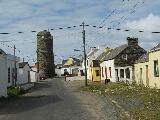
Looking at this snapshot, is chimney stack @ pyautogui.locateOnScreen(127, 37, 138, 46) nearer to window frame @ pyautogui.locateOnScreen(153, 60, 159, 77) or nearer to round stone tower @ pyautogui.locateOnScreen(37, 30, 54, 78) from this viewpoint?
window frame @ pyautogui.locateOnScreen(153, 60, 159, 77)

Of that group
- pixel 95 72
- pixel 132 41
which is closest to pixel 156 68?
pixel 132 41

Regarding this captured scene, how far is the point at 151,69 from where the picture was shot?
41.2m

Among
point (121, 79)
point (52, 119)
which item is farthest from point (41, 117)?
point (121, 79)

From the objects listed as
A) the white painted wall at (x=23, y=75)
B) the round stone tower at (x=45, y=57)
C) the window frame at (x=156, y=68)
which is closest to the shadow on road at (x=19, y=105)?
the window frame at (x=156, y=68)

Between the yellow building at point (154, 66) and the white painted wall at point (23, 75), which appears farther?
the white painted wall at point (23, 75)

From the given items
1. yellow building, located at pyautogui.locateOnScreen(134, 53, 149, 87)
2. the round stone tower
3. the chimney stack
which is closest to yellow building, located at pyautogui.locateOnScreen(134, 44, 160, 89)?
yellow building, located at pyautogui.locateOnScreen(134, 53, 149, 87)

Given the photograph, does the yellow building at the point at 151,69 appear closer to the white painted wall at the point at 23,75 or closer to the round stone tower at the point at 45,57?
the white painted wall at the point at 23,75

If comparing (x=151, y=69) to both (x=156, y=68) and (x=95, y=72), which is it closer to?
(x=156, y=68)

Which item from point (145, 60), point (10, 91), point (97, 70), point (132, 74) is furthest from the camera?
point (97, 70)

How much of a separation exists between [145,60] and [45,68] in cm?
7491

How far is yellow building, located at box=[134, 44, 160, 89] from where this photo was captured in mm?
38725

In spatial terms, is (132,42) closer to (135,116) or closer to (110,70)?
(110,70)

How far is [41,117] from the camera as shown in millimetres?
19656

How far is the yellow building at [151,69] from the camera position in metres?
A: 38.7
